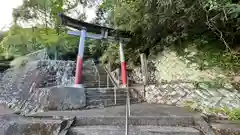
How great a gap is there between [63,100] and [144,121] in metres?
2.33

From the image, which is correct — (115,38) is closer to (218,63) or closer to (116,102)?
(116,102)

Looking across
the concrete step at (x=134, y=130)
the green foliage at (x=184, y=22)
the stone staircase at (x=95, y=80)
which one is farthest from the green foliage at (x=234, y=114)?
the stone staircase at (x=95, y=80)

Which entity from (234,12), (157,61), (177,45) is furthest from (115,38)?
(234,12)

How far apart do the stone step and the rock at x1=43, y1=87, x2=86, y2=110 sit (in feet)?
3.93

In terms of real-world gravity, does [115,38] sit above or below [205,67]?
above

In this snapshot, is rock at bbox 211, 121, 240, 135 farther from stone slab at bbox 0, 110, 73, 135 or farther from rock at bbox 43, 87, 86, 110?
rock at bbox 43, 87, 86, 110

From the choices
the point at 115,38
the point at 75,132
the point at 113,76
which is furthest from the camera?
the point at 113,76

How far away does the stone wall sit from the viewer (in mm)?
4423

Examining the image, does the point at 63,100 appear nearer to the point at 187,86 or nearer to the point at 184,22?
the point at 187,86

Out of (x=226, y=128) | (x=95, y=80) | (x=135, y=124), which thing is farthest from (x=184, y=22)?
(x=95, y=80)

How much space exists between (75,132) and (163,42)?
438 centimetres

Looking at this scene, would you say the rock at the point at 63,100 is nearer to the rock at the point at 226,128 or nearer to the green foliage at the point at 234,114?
the rock at the point at 226,128

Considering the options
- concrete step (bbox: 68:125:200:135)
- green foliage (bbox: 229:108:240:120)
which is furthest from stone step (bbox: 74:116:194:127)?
green foliage (bbox: 229:108:240:120)

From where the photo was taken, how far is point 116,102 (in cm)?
578
